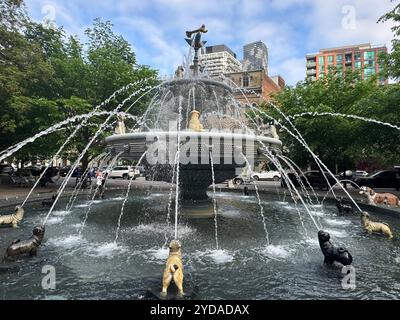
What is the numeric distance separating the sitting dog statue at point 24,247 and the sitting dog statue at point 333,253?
555cm

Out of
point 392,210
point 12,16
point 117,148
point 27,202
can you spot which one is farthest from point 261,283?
point 12,16

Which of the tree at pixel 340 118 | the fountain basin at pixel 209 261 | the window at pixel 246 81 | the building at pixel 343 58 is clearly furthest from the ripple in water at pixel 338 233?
the building at pixel 343 58

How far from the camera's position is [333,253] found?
5684mm

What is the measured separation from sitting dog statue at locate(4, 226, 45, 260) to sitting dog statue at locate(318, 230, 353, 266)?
5.55 metres

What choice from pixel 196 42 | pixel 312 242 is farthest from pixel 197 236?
pixel 196 42

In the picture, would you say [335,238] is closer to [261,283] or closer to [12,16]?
[261,283]

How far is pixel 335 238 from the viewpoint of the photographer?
8.22 meters

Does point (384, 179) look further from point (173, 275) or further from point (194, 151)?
point (173, 275)

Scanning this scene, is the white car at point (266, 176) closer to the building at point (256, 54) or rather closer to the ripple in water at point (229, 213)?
the ripple in water at point (229, 213)

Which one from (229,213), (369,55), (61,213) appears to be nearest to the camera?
(61,213)

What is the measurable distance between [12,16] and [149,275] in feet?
69.0

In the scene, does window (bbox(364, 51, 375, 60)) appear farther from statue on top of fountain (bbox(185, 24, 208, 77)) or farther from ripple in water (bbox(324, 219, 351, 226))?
ripple in water (bbox(324, 219, 351, 226))

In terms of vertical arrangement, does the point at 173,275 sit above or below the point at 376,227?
above

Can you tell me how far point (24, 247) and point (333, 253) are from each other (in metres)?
5.78
